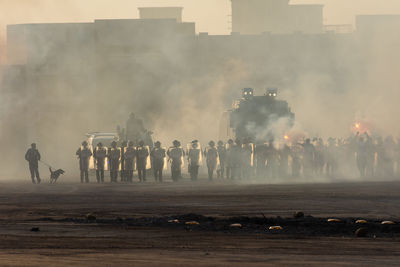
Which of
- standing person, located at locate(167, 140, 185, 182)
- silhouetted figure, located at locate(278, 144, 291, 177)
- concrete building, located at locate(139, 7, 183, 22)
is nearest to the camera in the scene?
standing person, located at locate(167, 140, 185, 182)

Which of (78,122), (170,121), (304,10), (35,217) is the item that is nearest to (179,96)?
(170,121)

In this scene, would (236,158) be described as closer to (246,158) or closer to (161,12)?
(246,158)

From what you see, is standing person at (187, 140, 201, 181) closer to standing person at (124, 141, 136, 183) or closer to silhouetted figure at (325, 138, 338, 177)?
standing person at (124, 141, 136, 183)

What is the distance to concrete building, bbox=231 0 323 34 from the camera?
300 ft

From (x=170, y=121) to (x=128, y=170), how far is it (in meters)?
30.9

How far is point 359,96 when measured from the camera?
7050 centimetres

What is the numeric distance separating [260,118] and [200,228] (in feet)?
95.3

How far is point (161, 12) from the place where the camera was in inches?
3386

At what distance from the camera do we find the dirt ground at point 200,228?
510 inches

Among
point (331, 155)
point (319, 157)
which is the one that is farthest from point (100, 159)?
point (331, 155)

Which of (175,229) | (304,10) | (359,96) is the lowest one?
(175,229)

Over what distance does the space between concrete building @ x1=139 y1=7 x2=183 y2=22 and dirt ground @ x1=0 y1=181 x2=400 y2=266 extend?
55.5 m

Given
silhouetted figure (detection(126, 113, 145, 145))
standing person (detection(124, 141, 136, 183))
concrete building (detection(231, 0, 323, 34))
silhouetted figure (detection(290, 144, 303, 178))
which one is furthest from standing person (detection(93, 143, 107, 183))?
concrete building (detection(231, 0, 323, 34))

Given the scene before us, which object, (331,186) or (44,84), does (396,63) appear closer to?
(44,84)
